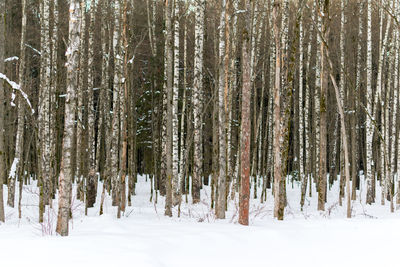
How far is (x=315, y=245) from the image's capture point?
7758 millimetres

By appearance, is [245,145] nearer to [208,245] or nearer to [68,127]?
[208,245]

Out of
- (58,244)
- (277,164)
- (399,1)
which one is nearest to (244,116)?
(277,164)

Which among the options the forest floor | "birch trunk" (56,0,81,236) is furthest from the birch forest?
the forest floor

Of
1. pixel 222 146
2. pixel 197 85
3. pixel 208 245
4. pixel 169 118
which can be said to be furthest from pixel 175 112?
pixel 208 245

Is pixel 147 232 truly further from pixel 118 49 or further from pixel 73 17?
pixel 118 49

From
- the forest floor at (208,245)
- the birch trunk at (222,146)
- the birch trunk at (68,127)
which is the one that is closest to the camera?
the forest floor at (208,245)

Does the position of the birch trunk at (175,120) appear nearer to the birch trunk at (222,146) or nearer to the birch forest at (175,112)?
the birch forest at (175,112)

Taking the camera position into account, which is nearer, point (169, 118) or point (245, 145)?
point (245, 145)

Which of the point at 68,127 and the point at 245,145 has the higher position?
the point at 68,127

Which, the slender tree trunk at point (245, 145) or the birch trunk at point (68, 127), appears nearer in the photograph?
the birch trunk at point (68, 127)

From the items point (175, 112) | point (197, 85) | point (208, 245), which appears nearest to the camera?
point (208, 245)

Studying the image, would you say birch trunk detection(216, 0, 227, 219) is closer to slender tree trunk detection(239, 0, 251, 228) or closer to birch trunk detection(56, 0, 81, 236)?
slender tree trunk detection(239, 0, 251, 228)

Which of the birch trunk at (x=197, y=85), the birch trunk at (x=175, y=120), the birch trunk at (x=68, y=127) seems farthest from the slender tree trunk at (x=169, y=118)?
the birch trunk at (x=68, y=127)

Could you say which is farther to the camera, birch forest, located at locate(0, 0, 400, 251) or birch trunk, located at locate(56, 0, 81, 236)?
birch forest, located at locate(0, 0, 400, 251)
